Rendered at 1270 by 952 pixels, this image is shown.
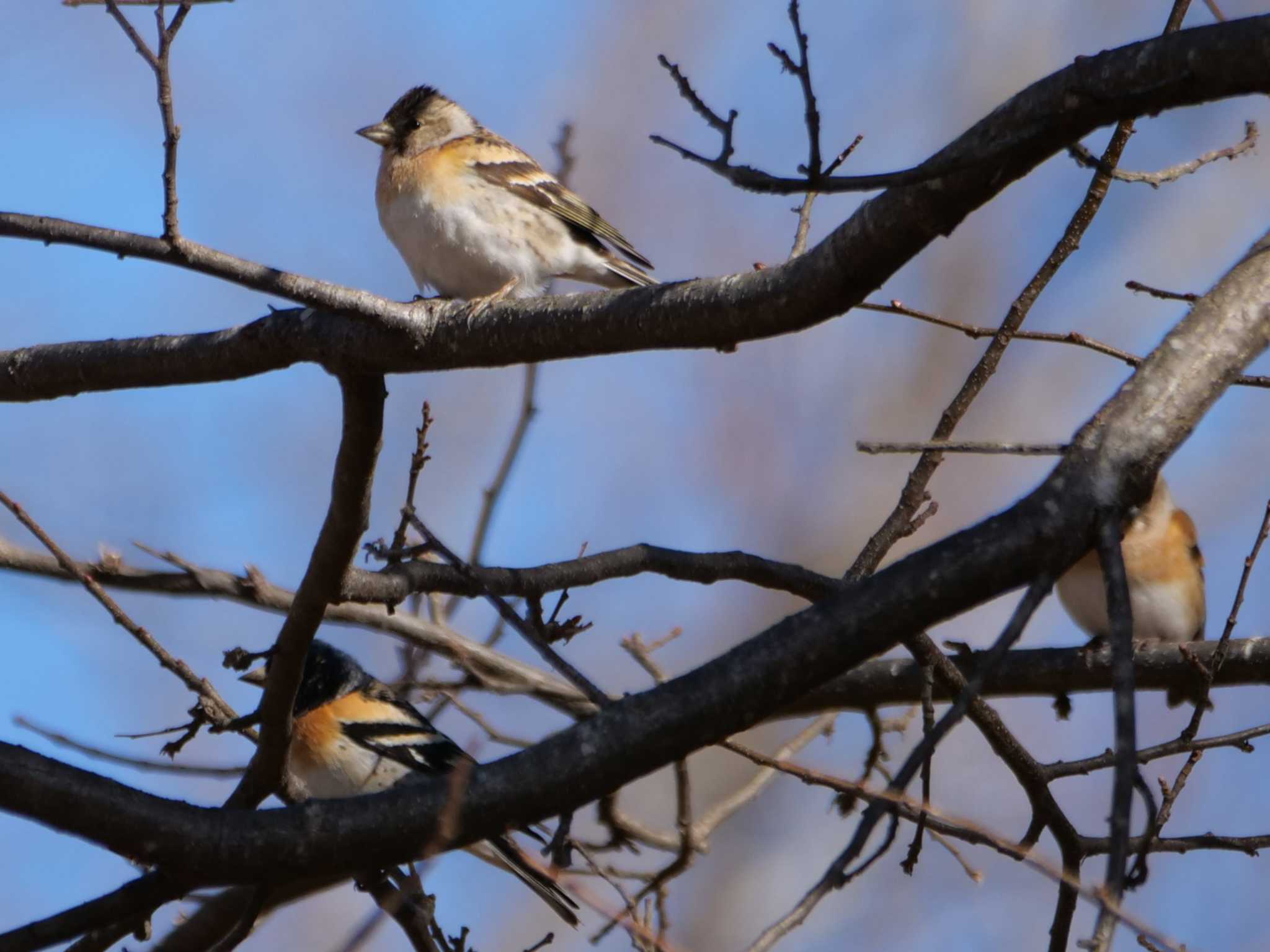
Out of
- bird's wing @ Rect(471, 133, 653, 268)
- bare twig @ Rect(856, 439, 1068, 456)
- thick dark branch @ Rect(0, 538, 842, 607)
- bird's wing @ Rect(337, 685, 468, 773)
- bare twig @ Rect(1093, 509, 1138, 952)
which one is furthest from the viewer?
bird's wing @ Rect(471, 133, 653, 268)

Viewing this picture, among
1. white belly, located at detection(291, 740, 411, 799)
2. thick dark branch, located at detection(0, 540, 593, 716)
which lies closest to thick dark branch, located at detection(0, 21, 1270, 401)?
thick dark branch, located at detection(0, 540, 593, 716)

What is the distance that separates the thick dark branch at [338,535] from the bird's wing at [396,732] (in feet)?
5.80

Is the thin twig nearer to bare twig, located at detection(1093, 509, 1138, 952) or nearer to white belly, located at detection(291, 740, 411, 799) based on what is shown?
bare twig, located at detection(1093, 509, 1138, 952)

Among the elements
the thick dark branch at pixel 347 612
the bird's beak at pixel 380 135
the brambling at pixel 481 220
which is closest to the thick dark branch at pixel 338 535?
the thick dark branch at pixel 347 612

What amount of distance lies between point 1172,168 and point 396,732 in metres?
3.15

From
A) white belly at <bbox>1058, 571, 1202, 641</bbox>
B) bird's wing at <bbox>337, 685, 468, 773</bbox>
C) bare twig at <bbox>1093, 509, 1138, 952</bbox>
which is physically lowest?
bare twig at <bbox>1093, 509, 1138, 952</bbox>

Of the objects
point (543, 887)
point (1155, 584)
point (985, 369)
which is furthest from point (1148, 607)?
point (543, 887)

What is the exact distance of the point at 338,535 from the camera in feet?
9.88

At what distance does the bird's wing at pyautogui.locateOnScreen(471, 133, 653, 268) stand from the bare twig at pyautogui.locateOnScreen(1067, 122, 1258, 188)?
8.82 ft

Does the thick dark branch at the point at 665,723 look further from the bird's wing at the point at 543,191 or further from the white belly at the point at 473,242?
the bird's wing at the point at 543,191

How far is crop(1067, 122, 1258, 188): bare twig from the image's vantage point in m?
2.65

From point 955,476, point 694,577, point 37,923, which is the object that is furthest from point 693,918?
point 37,923

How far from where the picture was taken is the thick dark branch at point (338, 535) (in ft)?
9.81

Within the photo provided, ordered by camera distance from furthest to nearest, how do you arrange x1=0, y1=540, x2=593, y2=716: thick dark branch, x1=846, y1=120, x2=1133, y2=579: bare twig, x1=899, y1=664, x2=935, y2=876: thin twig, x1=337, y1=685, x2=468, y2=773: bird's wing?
x1=337, y1=685, x2=468, y2=773: bird's wing → x1=0, y1=540, x2=593, y2=716: thick dark branch → x1=846, y1=120, x2=1133, y2=579: bare twig → x1=899, y1=664, x2=935, y2=876: thin twig
